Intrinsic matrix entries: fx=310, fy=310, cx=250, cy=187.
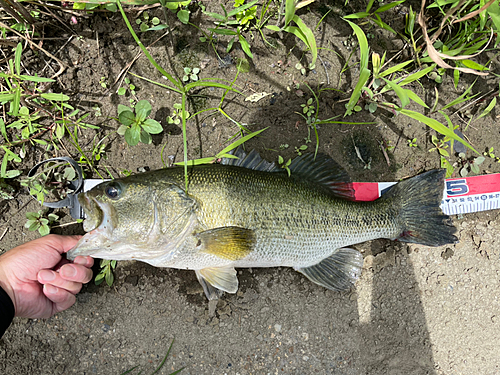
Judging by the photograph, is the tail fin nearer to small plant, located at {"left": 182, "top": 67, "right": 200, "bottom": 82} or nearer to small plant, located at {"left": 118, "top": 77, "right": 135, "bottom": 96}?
small plant, located at {"left": 182, "top": 67, "right": 200, "bottom": 82}

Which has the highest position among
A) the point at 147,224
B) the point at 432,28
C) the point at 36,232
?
the point at 432,28

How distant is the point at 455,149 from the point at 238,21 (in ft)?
8.17

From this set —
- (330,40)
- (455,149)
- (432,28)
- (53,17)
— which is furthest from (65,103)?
(455,149)

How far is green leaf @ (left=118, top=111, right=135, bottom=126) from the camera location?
8.99 ft

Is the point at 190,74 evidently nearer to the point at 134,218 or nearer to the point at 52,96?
the point at 52,96

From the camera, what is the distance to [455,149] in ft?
10.2

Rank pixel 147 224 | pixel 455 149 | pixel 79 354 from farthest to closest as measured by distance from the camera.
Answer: pixel 455 149
pixel 79 354
pixel 147 224

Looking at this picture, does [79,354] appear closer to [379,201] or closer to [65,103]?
[65,103]

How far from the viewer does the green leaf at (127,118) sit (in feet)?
8.99

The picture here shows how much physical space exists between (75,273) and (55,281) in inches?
7.4

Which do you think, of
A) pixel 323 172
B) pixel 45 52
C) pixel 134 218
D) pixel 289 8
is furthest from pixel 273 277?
pixel 45 52

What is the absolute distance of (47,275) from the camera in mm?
2668

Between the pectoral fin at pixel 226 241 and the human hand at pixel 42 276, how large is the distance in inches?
47.4

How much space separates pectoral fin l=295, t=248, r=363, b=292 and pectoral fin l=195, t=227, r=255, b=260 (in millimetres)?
673
